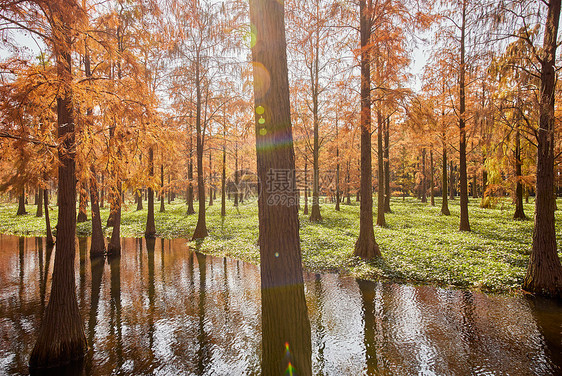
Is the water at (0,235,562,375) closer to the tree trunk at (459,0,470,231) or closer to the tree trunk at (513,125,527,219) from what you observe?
the tree trunk at (459,0,470,231)

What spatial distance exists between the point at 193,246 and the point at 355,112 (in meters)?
10.7

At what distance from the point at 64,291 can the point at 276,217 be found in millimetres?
4767

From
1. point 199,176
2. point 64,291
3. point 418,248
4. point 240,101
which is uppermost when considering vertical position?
point 240,101

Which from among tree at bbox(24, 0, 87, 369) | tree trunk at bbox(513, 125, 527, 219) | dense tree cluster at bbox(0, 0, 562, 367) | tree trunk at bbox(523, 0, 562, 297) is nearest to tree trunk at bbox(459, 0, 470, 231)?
dense tree cluster at bbox(0, 0, 562, 367)

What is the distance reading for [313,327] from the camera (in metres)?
5.77

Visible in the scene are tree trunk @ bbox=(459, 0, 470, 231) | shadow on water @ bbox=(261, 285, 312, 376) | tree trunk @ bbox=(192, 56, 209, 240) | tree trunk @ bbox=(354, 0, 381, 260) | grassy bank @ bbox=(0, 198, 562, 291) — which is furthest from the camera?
tree trunk @ bbox=(192, 56, 209, 240)

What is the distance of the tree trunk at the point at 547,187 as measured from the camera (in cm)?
646

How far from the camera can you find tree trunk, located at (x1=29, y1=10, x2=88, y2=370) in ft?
15.7

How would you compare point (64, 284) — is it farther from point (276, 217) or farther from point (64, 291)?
point (276, 217)

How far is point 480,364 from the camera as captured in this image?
175 inches

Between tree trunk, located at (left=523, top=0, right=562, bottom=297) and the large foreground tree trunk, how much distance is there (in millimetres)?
7151

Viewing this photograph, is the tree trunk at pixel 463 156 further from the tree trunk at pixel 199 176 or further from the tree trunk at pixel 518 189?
the tree trunk at pixel 199 176

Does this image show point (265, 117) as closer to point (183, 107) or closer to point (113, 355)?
point (113, 355)

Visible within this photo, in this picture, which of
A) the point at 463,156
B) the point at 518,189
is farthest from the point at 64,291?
the point at 518,189
